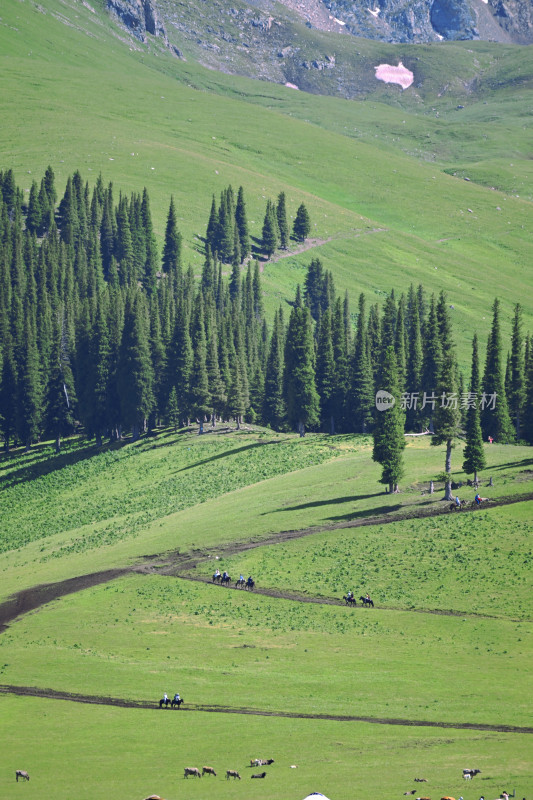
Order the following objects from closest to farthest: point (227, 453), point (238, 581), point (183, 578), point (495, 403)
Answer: point (238, 581), point (183, 578), point (495, 403), point (227, 453)

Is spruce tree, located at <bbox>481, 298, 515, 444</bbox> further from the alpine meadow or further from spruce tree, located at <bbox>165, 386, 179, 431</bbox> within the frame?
spruce tree, located at <bbox>165, 386, 179, 431</bbox>

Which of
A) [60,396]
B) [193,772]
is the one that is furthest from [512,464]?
[60,396]

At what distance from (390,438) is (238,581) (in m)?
24.1

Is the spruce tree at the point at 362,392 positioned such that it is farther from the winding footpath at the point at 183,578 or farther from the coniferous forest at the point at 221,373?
the winding footpath at the point at 183,578

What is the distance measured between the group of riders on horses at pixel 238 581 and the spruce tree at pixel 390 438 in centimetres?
2124

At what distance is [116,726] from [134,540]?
42.7 metres

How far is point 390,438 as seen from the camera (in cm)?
9156

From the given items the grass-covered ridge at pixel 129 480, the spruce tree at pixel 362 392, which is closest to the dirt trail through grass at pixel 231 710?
the grass-covered ridge at pixel 129 480

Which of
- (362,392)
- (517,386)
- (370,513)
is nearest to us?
(370,513)

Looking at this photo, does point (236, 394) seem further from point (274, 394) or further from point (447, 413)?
point (447, 413)

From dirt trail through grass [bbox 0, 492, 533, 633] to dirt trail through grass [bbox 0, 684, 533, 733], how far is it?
1388cm

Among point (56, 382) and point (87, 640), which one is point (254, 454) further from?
point (87, 640)

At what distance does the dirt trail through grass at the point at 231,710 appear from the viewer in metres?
47.3

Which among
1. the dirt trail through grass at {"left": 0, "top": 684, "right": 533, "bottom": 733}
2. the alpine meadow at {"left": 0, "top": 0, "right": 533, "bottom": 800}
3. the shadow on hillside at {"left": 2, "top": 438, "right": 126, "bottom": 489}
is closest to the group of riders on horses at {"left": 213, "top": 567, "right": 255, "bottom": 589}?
the alpine meadow at {"left": 0, "top": 0, "right": 533, "bottom": 800}
